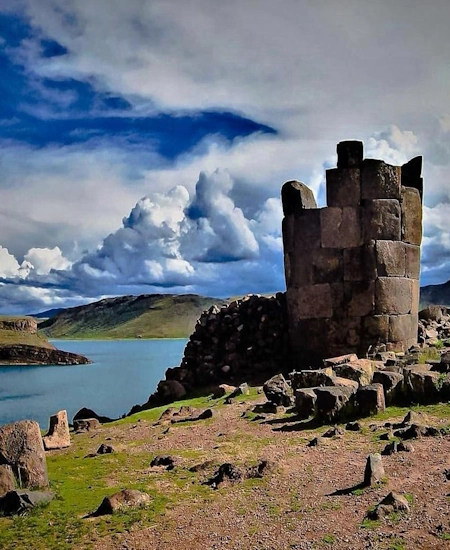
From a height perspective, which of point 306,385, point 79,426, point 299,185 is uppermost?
point 299,185

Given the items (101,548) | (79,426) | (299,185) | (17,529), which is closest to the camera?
(101,548)

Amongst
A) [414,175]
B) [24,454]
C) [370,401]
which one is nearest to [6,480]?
[24,454]

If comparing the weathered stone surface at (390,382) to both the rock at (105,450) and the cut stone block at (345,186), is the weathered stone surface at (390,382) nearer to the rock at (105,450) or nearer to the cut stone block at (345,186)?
the rock at (105,450)

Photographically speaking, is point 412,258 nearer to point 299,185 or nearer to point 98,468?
point 299,185

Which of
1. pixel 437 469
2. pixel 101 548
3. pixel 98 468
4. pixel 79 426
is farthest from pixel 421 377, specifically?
pixel 79 426

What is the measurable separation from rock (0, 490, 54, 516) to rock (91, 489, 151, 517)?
2.87 feet

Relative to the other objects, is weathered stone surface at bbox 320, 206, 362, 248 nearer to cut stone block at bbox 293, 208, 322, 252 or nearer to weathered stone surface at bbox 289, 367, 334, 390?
cut stone block at bbox 293, 208, 322, 252

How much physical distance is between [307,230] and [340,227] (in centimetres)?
88

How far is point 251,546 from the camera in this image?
A: 5199 mm

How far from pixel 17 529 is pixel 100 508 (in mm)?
829

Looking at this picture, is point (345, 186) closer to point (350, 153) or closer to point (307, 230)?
point (350, 153)

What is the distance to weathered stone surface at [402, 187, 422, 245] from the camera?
15984 millimetres

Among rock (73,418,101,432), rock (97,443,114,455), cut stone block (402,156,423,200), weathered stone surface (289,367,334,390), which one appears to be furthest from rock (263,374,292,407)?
cut stone block (402,156,423,200)

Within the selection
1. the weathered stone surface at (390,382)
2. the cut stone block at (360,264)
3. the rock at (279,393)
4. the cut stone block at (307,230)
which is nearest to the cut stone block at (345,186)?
the cut stone block at (307,230)
